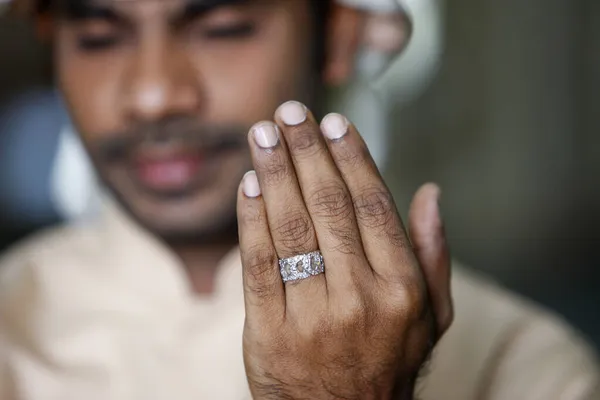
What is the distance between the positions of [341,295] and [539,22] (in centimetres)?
98

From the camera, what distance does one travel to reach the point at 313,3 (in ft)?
1.99

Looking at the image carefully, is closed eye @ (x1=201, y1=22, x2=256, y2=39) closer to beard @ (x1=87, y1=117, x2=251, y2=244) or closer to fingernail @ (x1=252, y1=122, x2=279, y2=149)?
beard @ (x1=87, y1=117, x2=251, y2=244)

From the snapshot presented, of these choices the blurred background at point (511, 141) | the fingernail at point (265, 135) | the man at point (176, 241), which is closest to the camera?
the fingernail at point (265, 135)

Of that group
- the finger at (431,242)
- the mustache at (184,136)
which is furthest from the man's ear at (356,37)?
the finger at (431,242)

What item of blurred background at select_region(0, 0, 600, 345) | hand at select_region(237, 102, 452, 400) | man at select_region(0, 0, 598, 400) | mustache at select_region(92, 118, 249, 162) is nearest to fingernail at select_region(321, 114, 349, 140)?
hand at select_region(237, 102, 452, 400)

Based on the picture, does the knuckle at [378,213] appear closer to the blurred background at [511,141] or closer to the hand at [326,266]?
the hand at [326,266]

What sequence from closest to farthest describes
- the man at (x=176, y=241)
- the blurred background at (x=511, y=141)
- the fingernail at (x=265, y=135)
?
the fingernail at (x=265, y=135) < the man at (x=176, y=241) < the blurred background at (x=511, y=141)

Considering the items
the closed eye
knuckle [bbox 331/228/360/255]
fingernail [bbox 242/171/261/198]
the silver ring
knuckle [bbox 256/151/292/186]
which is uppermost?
the closed eye

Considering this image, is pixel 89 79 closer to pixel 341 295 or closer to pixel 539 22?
pixel 341 295

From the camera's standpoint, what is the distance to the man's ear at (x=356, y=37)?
0.58m

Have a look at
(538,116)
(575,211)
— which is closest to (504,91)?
(538,116)

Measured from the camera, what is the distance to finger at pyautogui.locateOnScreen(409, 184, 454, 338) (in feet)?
1.16

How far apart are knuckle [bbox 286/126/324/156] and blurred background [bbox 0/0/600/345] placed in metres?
0.60

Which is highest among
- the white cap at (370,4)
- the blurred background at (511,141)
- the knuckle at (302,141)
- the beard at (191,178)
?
the white cap at (370,4)
